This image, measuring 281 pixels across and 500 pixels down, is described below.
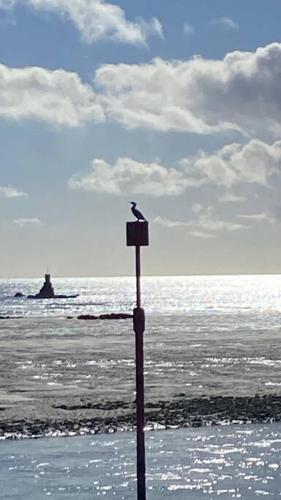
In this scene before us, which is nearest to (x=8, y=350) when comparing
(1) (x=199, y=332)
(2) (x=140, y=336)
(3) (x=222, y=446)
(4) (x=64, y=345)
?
(4) (x=64, y=345)

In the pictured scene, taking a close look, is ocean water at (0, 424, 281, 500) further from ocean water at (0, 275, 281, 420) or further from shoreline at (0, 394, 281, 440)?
ocean water at (0, 275, 281, 420)

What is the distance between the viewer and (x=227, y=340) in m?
115

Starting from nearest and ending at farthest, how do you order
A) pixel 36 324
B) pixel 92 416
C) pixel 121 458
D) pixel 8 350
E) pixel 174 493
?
pixel 174 493, pixel 121 458, pixel 92 416, pixel 8 350, pixel 36 324

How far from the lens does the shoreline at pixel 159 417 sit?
4262 cm

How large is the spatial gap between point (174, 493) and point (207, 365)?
166 feet

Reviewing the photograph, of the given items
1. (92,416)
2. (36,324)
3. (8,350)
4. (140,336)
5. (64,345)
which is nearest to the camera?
(140,336)

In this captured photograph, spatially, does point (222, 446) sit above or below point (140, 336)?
below

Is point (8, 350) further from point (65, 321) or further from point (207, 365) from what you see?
point (65, 321)

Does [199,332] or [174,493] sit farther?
[199,332]

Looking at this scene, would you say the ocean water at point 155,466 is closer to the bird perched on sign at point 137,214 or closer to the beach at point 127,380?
the beach at point 127,380

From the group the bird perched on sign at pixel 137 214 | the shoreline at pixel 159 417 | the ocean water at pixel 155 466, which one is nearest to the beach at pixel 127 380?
the shoreline at pixel 159 417

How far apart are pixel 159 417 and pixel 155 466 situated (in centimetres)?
1245

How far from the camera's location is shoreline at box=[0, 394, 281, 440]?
42625 mm

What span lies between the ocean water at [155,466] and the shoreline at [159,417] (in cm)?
173
